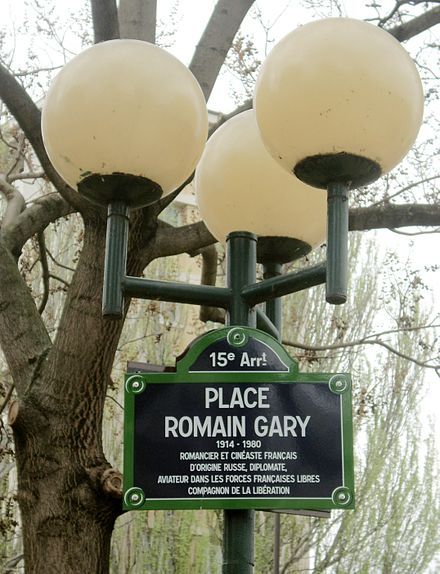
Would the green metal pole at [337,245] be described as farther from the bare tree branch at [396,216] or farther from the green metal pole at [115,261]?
the bare tree branch at [396,216]

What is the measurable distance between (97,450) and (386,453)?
12.0 m

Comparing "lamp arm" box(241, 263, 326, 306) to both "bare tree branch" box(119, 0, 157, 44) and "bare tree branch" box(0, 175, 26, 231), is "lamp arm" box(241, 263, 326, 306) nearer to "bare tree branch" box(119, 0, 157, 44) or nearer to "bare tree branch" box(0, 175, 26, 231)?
"bare tree branch" box(0, 175, 26, 231)

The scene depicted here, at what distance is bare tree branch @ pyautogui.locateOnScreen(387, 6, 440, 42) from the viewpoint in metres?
4.98

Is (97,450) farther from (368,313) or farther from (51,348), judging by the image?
(368,313)

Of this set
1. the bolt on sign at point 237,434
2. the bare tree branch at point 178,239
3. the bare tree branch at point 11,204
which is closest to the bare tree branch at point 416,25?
the bare tree branch at point 178,239

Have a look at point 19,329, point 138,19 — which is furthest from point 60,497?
point 138,19

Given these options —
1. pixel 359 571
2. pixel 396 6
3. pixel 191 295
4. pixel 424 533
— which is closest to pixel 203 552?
pixel 359 571

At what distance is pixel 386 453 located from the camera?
15516 mm

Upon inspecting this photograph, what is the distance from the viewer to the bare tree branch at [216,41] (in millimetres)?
5051

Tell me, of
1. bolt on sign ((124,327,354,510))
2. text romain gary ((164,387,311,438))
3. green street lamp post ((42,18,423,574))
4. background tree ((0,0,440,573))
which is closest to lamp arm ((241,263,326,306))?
green street lamp post ((42,18,423,574))

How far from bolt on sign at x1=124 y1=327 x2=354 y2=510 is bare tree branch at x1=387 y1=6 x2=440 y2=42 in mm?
3052

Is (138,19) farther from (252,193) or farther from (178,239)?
(252,193)

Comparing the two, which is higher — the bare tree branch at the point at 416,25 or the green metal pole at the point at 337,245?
the bare tree branch at the point at 416,25

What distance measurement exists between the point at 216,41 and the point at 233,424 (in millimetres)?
3249
